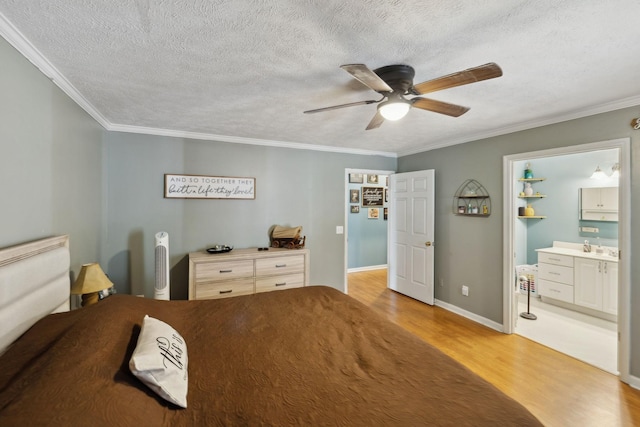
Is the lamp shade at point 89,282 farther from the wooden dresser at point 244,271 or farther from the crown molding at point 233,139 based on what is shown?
the crown molding at point 233,139

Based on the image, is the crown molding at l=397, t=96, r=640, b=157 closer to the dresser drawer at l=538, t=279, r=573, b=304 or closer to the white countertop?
the white countertop

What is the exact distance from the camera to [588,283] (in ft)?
11.7

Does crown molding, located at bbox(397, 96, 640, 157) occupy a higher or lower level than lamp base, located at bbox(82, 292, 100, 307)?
higher

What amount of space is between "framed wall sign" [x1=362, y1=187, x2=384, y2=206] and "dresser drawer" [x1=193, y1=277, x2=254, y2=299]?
3.59 m

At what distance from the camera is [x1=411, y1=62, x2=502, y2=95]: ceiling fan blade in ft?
4.43

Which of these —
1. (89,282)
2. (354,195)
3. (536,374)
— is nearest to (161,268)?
(89,282)

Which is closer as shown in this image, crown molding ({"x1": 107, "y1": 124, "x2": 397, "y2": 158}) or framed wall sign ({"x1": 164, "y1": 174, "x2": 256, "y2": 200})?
crown molding ({"x1": 107, "y1": 124, "x2": 397, "y2": 158})

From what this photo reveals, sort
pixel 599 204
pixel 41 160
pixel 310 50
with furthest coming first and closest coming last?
pixel 599 204, pixel 41 160, pixel 310 50

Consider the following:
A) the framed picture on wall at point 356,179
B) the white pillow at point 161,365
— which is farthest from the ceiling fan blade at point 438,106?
the framed picture on wall at point 356,179

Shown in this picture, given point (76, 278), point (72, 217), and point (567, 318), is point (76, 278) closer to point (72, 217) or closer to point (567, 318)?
point (72, 217)

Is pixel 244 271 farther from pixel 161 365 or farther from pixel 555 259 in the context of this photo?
pixel 555 259

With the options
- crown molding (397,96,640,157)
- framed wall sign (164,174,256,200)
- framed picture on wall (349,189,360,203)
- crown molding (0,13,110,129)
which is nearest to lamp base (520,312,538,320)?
crown molding (397,96,640,157)

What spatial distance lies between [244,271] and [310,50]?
8.27 feet

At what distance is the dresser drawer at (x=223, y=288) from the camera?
3066 mm
